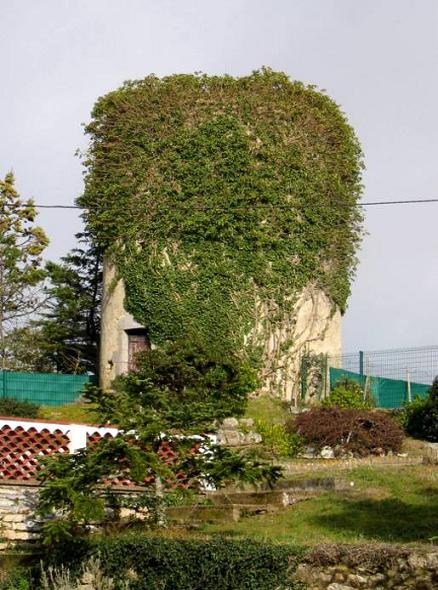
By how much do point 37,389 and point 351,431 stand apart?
423 inches


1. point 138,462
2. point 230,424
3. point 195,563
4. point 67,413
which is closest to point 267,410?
point 230,424

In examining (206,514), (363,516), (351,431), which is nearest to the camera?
(363,516)

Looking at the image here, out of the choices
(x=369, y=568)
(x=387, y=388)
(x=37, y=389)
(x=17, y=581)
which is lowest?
(x=17, y=581)

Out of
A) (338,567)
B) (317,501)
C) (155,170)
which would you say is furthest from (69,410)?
(338,567)

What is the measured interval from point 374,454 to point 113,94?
12322 millimetres

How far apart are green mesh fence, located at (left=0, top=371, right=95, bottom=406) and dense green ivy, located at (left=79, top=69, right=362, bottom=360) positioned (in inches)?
126

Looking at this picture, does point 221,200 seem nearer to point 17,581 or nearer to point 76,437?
point 76,437

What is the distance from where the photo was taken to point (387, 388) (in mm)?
27125

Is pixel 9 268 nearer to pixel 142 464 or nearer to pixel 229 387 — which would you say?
pixel 229 387

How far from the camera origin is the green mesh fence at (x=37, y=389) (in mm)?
29438

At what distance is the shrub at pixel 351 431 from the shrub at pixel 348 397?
296 centimetres

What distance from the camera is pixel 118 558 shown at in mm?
12812

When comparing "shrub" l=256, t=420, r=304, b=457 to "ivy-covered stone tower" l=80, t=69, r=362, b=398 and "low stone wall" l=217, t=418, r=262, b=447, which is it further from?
"ivy-covered stone tower" l=80, t=69, r=362, b=398

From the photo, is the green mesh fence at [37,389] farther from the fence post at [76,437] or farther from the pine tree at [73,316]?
the fence post at [76,437]
